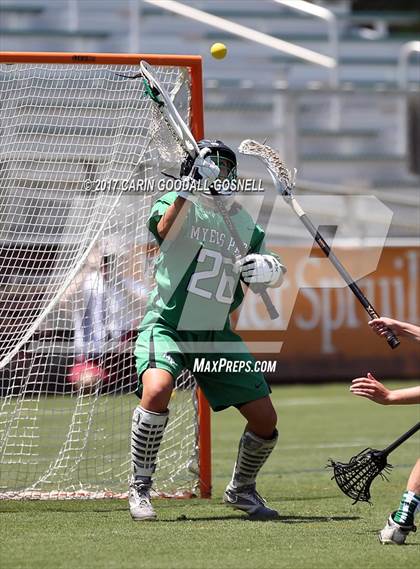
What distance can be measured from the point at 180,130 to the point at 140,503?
5.74 ft

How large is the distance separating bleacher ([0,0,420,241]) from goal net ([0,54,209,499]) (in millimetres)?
7824

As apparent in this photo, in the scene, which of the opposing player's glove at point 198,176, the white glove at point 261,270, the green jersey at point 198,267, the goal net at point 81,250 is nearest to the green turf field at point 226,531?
the goal net at point 81,250

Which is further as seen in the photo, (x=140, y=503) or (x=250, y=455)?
(x=250, y=455)

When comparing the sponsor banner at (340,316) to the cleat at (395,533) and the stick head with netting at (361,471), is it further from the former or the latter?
the cleat at (395,533)

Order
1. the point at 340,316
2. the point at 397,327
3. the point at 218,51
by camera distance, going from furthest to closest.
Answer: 1. the point at 340,316
2. the point at 218,51
3. the point at 397,327

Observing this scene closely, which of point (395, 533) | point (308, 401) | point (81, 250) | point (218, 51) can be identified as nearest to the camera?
point (395, 533)

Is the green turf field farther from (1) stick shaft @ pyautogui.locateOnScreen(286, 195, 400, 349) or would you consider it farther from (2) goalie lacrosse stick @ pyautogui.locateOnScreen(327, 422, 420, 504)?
(1) stick shaft @ pyautogui.locateOnScreen(286, 195, 400, 349)

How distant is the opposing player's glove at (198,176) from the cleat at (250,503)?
57.9 inches

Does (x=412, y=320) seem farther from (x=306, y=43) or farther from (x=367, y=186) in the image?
(x=306, y=43)

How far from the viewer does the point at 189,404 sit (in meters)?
6.57

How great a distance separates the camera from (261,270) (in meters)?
5.37

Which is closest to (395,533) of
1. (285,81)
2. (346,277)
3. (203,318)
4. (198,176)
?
(346,277)

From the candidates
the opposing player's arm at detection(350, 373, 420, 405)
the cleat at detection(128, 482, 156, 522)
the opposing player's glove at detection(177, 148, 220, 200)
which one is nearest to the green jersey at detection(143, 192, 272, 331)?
the opposing player's glove at detection(177, 148, 220, 200)

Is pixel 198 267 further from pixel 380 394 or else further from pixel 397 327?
pixel 380 394
